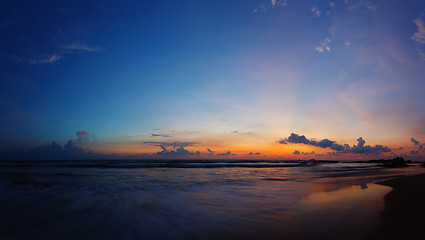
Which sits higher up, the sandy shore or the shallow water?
the sandy shore

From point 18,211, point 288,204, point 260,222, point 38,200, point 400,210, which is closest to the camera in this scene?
point 260,222

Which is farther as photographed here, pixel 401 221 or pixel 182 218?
pixel 182 218

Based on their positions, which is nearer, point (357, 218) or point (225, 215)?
point (357, 218)

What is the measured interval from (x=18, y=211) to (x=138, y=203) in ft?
11.0

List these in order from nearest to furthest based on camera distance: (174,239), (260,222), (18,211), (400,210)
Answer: (174,239)
(260,222)
(400,210)
(18,211)

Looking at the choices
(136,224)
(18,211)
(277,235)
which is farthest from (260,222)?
(18,211)

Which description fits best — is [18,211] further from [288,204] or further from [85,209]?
[288,204]

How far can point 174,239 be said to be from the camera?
3.87 meters

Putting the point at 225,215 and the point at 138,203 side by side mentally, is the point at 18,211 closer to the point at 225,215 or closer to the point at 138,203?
the point at 138,203

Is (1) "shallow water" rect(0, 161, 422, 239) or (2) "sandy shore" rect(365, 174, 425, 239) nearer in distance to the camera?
(2) "sandy shore" rect(365, 174, 425, 239)

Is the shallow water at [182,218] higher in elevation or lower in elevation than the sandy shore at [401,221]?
lower

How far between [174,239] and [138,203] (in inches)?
146

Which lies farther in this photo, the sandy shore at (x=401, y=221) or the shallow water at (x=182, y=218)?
the shallow water at (x=182, y=218)

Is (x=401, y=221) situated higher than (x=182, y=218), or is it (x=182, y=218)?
(x=401, y=221)
